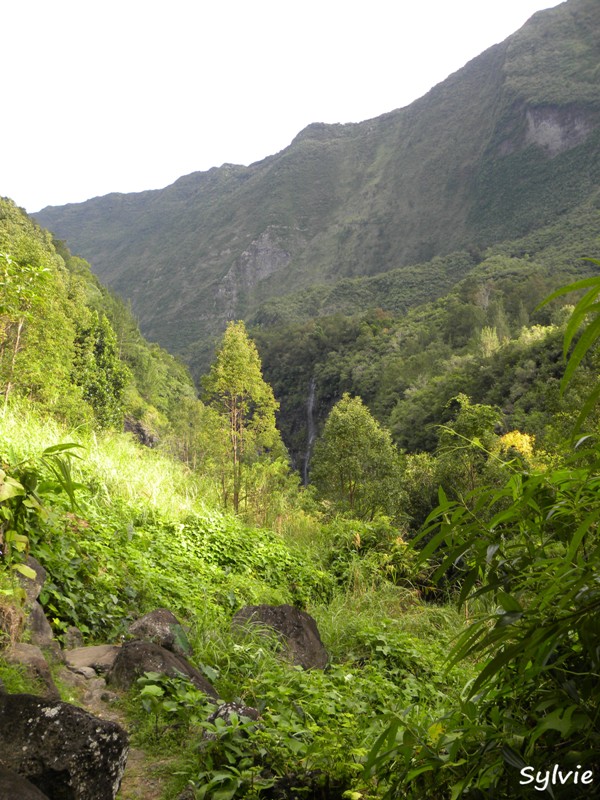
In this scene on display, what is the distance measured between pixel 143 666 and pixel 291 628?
1.56m

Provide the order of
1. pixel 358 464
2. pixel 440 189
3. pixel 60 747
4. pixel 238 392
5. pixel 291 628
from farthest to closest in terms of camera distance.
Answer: pixel 440 189 → pixel 358 464 → pixel 238 392 → pixel 291 628 → pixel 60 747

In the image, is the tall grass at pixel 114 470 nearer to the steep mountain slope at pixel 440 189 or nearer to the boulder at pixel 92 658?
the boulder at pixel 92 658

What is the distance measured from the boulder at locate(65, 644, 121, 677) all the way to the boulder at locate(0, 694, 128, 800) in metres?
1.21

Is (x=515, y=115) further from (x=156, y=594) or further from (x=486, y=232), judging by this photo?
(x=156, y=594)

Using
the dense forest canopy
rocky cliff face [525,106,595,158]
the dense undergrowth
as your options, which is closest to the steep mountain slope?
rocky cliff face [525,106,595,158]

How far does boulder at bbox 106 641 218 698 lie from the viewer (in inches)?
127

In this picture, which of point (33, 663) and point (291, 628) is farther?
point (291, 628)

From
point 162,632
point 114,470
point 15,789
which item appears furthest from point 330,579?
point 15,789

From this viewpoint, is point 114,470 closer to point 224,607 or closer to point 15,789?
point 224,607

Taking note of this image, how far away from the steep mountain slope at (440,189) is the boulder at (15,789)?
4990 inches

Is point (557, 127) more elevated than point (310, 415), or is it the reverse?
point (557, 127)

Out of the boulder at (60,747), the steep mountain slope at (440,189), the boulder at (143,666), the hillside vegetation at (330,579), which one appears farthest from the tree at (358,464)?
the steep mountain slope at (440,189)

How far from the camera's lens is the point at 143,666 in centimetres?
326

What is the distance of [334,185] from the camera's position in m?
198
